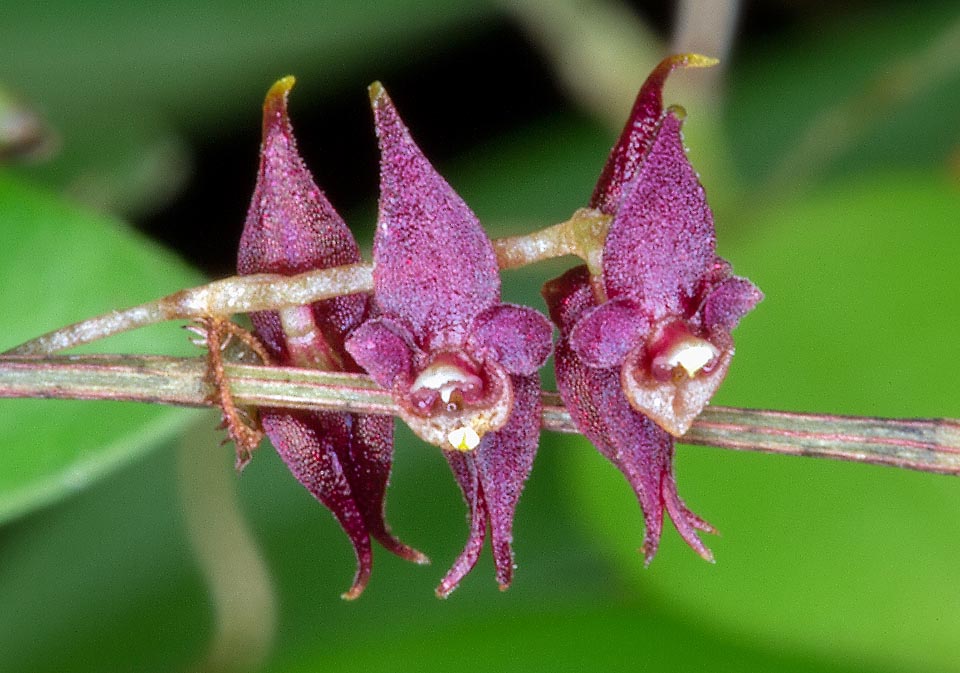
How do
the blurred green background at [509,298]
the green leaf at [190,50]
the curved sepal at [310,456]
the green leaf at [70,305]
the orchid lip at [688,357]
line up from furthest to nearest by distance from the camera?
the green leaf at [190,50]
the blurred green background at [509,298]
the green leaf at [70,305]
the curved sepal at [310,456]
the orchid lip at [688,357]

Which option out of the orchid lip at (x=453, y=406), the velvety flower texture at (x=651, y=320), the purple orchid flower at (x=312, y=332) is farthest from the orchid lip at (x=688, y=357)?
the purple orchid flower at (x=312, y=332)

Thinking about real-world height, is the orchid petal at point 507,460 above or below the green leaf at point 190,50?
above

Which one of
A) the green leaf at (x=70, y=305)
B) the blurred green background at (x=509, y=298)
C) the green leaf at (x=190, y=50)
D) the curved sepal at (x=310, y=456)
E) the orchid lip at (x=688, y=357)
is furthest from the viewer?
the green leaf at (x=190, y=50)

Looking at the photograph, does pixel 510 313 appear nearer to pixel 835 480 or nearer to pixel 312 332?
pixel 312 332

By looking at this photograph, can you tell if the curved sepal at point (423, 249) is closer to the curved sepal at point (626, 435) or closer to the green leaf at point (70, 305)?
the curved sepal at point (626, 435)

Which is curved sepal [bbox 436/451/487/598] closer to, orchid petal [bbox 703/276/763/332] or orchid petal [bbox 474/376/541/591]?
orchid petal [bbox 474/376/541/591]

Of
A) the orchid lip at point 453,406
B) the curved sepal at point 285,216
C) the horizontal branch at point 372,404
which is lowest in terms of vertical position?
the horizontal branch at point 372,404

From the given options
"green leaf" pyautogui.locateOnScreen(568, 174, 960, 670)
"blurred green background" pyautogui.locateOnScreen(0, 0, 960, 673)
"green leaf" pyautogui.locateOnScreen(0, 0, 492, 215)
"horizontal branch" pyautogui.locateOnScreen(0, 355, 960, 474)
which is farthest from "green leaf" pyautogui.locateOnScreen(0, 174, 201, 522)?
"green leaf" pyautogui.locateOnScreen(0, 0, 492, 215)

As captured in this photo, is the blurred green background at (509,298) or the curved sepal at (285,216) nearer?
the curved sepal at (285,216)
